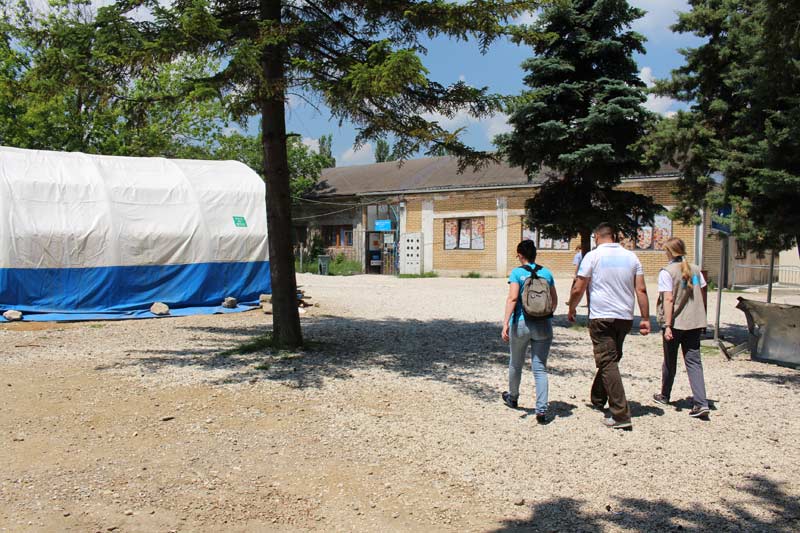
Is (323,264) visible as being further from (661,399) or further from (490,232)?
(661,399)

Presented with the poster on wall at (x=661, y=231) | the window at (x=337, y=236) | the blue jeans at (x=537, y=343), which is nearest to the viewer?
the blue jeans at (x=537, y=343)

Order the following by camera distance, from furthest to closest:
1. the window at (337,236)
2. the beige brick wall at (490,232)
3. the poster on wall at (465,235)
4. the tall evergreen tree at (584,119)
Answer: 1. the window at (337,236)
2. the poster on wall at (465,235)
3. the beige brick wall at (490,232)
4. the tall evergreen tree at (584,119)

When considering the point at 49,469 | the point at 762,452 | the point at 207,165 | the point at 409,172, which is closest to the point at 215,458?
the point at 49,469

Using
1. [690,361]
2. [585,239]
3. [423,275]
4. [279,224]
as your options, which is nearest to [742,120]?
[585,239]

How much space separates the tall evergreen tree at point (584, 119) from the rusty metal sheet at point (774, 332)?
389 centimetres

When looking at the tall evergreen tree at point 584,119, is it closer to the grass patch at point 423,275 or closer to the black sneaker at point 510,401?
the black sneaker at point 510,401

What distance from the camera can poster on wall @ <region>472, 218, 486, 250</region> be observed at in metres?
31.0

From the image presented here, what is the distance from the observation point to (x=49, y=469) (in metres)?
4.82

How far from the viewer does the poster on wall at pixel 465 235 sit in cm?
3155

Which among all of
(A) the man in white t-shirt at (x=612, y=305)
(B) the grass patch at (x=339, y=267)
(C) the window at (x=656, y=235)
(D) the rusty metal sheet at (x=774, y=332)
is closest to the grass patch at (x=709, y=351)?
A: (D) the rusty metal sheet at (x=774, y=332)

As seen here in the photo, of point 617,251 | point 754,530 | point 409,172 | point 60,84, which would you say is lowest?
point 754,530

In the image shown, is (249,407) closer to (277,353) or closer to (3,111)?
(277,353)

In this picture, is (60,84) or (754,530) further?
(60,84)

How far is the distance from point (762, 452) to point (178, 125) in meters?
27.6
